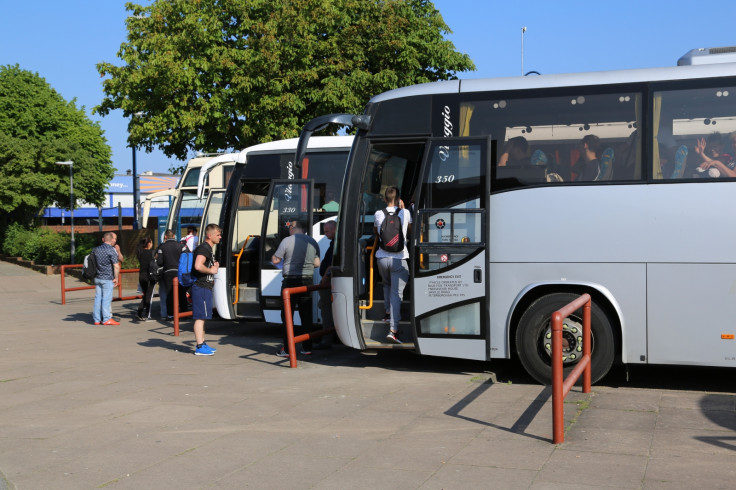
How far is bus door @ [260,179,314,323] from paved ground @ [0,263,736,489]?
1993 mm

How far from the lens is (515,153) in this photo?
9258 mm

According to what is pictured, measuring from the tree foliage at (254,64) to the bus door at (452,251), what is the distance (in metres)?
17.0

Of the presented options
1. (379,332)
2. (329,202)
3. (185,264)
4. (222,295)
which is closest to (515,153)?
(379,332)

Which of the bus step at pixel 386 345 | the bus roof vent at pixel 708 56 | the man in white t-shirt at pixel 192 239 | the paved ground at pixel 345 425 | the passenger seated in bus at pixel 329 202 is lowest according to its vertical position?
the paved ground at pixel 345 425

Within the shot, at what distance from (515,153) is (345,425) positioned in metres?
3.62

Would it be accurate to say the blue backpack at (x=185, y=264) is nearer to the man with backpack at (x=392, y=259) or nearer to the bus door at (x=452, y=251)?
the man with backpack at (x=392, y=259)

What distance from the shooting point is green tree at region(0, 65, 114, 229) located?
50.0 meters

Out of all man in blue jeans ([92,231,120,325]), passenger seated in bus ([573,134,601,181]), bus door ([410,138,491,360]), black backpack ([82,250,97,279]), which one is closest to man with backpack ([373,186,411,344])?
bus door ([410,138,491,360])

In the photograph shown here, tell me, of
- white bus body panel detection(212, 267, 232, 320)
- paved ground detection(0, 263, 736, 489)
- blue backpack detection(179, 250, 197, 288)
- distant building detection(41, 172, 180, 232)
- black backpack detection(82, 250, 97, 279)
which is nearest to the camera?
paved ground detection(0, 263, 736, 489)

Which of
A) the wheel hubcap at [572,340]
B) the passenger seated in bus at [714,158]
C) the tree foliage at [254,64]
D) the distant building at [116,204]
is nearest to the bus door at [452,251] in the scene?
the wheel hubcap at [572,340]

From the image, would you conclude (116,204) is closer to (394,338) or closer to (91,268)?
(91,268)

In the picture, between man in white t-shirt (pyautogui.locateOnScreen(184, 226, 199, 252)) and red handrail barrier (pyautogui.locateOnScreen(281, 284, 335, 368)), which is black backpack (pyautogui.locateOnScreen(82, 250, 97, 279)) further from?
red handrail barrier (pyautogui.locateOnScreen(281, 284, 335, 368))

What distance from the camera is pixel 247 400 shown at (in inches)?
333

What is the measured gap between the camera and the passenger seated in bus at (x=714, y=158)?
8602 mm
